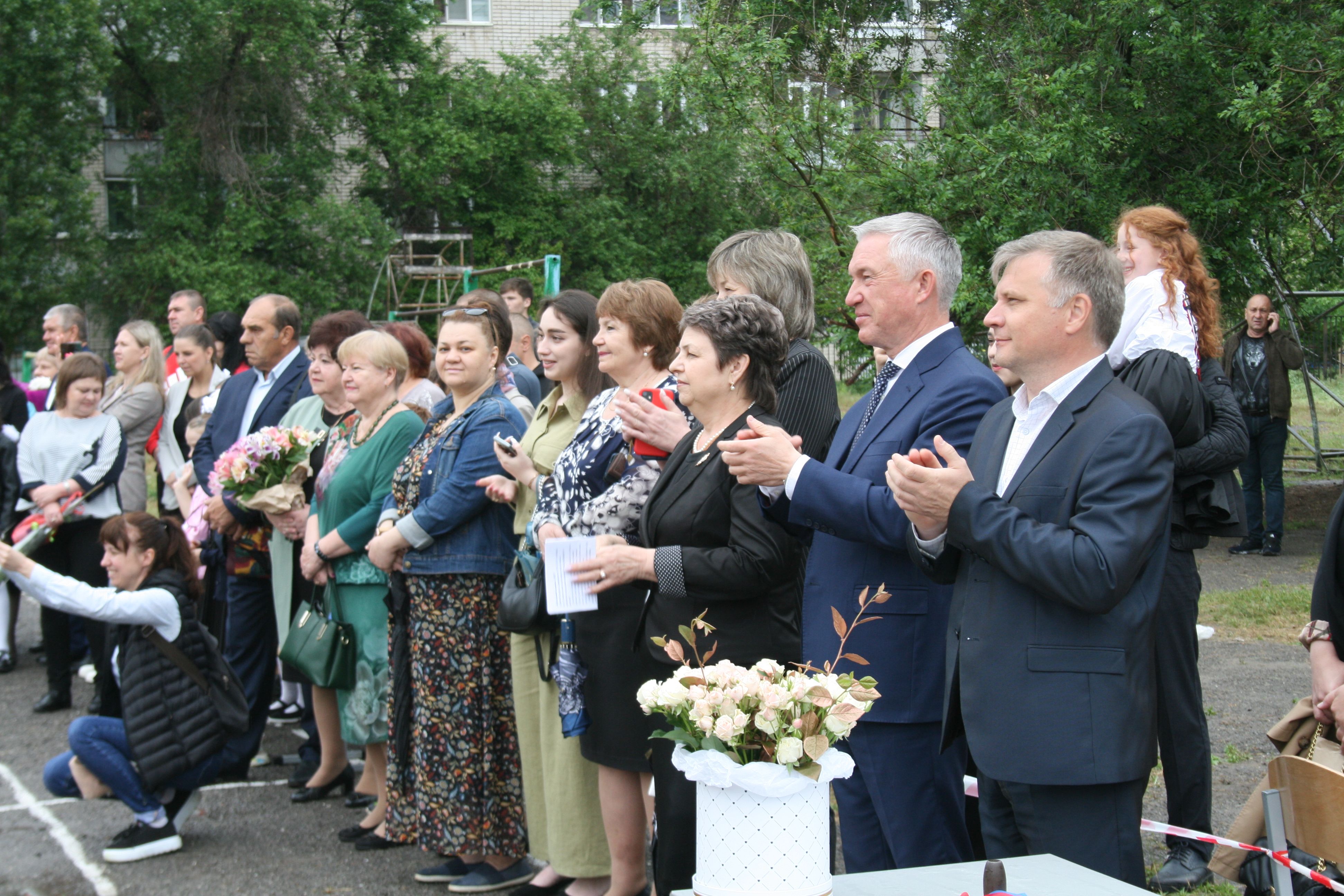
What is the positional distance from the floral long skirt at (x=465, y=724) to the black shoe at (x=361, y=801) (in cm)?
102

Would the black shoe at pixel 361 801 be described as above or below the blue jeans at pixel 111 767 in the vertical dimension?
below

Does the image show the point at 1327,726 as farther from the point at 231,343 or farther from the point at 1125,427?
the point at 231,343

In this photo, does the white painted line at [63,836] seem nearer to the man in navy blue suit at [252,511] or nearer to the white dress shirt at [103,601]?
the man in navy blue suit at [252,511]

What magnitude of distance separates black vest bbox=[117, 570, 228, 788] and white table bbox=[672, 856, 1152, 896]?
10.8ft

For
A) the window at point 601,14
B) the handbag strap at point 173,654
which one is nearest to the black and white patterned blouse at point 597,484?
the handbag strap at point 173,654

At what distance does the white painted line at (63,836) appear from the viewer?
4570 mm

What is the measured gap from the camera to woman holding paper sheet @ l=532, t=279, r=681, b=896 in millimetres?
3719

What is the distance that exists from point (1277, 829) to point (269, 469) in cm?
445

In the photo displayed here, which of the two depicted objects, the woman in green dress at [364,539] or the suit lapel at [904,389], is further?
the woman in green dress at [364,539]

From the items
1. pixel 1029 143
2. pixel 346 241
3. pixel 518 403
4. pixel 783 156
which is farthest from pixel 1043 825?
pixel 346 241

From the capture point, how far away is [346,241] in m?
28.2

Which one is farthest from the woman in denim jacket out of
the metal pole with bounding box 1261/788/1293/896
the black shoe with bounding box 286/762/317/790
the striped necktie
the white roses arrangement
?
the metal pole with bounding box 1261/788/1293/896

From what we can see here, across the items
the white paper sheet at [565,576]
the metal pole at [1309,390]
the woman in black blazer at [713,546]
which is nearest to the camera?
the woman in black blazer at [713,546]

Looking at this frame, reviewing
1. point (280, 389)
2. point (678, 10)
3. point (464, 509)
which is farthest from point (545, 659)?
point (678, 10)
